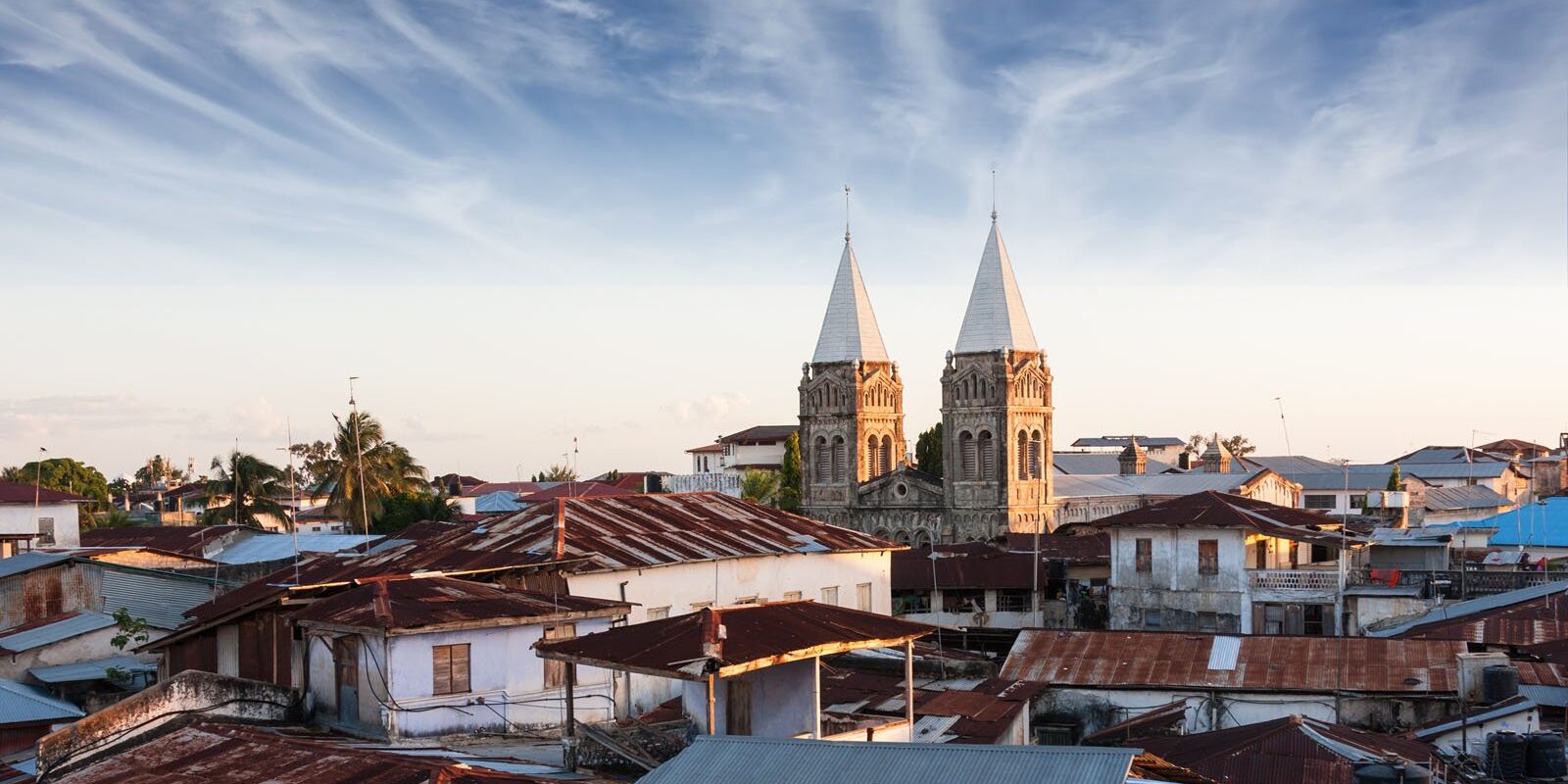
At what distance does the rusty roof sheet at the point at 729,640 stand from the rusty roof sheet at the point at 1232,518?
72.4 ft

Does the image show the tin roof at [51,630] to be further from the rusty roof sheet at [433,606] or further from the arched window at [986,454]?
the arched window at [986,454]

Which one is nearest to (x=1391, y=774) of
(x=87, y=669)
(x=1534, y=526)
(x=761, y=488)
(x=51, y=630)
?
(x=87, y=669)

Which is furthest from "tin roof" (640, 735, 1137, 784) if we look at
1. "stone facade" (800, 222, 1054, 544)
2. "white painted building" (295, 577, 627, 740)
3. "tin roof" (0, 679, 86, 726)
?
"stone facade" (800, 222, 1054, 544)

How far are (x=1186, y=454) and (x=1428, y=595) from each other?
7808 cm

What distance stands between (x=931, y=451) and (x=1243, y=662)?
215 feet

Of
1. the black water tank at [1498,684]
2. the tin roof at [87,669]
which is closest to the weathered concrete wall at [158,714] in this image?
the tin roof at [87,669]

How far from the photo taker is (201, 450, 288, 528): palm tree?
7819 centimetres

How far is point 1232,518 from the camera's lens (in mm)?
39250

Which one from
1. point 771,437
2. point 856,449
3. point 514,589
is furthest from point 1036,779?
point 771,437

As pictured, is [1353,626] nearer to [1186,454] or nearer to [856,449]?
[856,449]

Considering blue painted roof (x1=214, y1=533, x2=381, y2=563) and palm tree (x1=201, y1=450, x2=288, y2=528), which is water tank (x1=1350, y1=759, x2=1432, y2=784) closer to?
blue painted roof (x1=214, y1=533, x2=381, y2=563)

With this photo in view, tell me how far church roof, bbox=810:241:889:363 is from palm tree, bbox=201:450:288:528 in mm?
33789

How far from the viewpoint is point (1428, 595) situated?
38.6 meters

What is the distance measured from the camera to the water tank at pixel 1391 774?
14852mm
